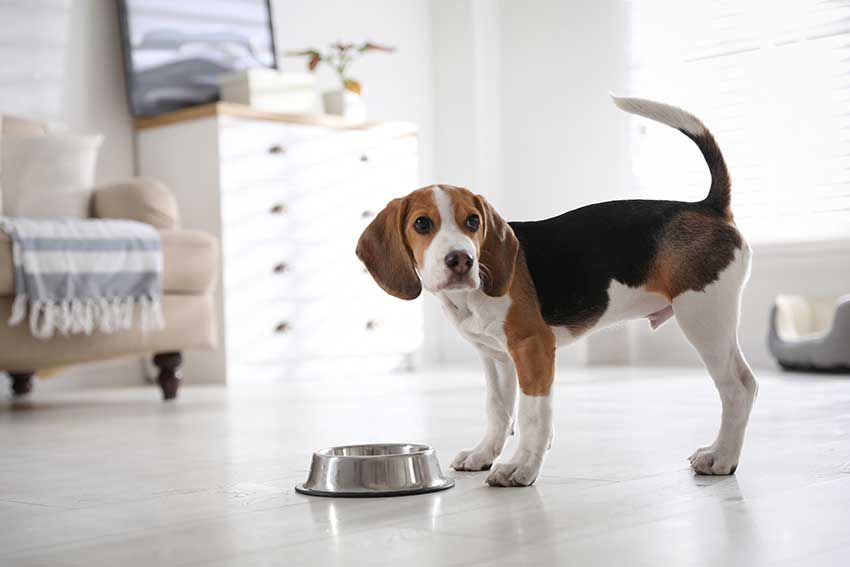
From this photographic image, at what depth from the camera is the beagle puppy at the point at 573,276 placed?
175cm

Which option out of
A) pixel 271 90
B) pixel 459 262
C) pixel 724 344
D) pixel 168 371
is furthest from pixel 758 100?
pixel 459 262

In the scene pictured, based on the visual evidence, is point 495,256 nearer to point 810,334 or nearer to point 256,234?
point 256,234

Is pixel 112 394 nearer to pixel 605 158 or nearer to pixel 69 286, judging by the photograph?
pixel 69 286

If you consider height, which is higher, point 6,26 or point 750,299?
point 6,26

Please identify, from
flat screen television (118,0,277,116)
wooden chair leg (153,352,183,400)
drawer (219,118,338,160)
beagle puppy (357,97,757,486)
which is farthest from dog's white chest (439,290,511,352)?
flat screen television (118,0,277,116)

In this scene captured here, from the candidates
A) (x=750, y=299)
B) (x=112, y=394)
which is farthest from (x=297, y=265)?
(x=750, y=299)

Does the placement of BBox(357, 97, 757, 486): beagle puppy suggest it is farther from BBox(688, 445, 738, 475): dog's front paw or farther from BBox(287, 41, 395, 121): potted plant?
BBox(287, 41, 395, 121): potted plant

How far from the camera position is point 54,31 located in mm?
4742

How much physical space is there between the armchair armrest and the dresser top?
2.27ft

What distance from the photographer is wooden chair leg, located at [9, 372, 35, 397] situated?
14.1 ft

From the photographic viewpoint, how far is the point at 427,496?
169cm

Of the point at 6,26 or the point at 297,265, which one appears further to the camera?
the point at 297,265

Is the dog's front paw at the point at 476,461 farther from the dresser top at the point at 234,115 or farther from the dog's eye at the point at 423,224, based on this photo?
the dresser top at the point at 234,115

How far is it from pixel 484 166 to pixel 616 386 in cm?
229
